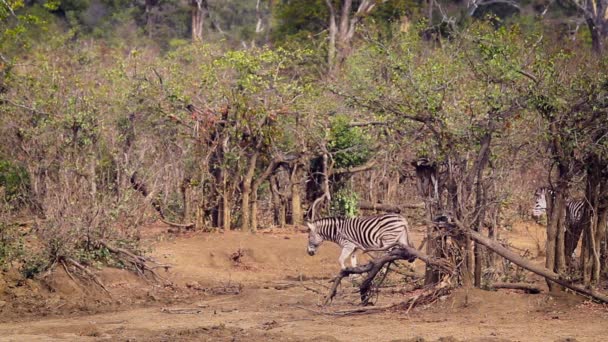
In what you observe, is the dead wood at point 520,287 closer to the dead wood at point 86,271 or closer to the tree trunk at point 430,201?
the tree trunk at point 430,201

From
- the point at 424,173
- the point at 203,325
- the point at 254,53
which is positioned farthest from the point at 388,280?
the point at 254,53

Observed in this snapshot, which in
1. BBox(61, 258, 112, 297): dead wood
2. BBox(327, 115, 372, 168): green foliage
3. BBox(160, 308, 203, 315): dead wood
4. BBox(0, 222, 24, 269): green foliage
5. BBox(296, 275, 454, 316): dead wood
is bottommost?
BBox(160, 308, 203, 315): dead wood

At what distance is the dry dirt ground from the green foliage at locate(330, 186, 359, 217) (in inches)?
93.9

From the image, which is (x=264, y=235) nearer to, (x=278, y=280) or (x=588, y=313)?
(x=278, y=280)

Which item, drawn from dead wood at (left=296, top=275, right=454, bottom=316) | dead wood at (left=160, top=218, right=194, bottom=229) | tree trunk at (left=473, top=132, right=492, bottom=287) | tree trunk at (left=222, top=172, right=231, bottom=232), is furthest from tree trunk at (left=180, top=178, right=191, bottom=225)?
tree trunk at (left=473, top=132, right=492, bottom=287)

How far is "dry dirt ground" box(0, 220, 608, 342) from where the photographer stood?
10.2 m

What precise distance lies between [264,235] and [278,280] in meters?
2.46

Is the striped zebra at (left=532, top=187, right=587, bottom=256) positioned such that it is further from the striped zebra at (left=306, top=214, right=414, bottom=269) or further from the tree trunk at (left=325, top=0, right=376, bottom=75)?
the tree trunk at (left=325, top=0, right=376, bottom=75)

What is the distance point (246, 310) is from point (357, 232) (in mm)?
3435

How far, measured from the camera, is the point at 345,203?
18328 mm

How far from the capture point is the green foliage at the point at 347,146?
17.7 m

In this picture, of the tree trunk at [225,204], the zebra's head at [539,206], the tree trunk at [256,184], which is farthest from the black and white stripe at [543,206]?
the tree trunk at [225,204]

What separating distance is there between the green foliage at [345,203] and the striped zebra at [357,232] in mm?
2506

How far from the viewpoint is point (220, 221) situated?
17.8 meters
